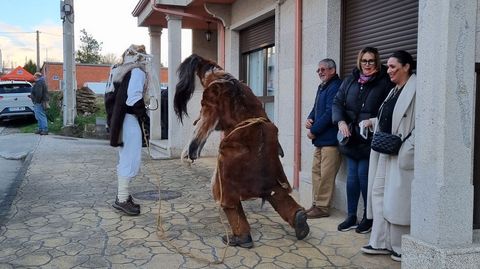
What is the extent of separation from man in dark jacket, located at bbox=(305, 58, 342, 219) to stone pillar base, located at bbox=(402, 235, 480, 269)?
1.72m

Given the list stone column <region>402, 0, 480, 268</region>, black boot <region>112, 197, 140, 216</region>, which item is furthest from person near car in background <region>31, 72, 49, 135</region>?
stone column <region>402, 0, 480, 268</region>

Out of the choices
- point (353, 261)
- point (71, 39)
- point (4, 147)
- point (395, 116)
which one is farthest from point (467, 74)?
point (71, 39)

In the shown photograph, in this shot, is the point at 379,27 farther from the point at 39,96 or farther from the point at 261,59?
the point at 39,96

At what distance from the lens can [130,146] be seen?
5301 millimetres

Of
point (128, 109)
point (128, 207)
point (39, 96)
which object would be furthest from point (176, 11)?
point (39, 96)

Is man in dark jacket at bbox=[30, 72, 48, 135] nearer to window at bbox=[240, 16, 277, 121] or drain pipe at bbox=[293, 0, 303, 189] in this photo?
window at bbox=[240, 16, 277, 121]

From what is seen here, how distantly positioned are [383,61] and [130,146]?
284 centimetres

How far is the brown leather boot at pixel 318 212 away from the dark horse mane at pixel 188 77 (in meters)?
1.82

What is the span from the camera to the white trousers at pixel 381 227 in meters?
3.89

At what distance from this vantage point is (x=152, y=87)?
5.55 meters

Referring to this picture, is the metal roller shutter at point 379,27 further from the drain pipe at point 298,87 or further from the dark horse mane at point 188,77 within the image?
the dark horse mane at point 188,77

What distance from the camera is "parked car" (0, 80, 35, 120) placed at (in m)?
17.6

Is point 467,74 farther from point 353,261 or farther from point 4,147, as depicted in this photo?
point 4,147

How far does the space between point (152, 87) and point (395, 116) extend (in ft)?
9.45
